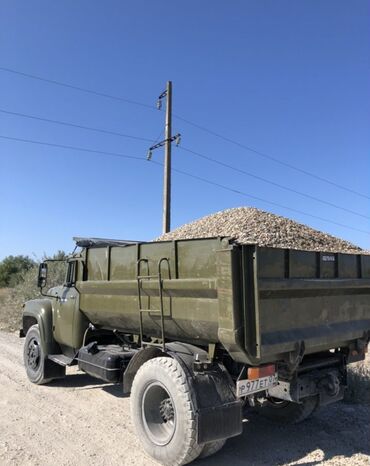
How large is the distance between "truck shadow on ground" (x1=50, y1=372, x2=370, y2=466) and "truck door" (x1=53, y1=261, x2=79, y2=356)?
9.17ft

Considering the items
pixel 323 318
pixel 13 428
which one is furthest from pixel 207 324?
pixel 13 428

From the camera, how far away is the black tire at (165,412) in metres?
4.07

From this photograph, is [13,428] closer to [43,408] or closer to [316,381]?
[43,408]

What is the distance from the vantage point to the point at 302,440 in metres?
4.99

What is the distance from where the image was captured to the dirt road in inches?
176

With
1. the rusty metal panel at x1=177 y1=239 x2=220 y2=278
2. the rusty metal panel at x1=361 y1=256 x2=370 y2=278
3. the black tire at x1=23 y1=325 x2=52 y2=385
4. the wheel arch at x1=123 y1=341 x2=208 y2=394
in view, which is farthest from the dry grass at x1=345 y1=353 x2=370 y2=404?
the black tire at x1=23 y1=325 x2=52 y2=385

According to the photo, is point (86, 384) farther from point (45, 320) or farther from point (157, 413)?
point (157, 413)

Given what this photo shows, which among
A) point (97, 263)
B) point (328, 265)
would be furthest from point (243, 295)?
point (97, 263)

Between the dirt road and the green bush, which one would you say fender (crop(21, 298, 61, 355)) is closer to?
the dirt road

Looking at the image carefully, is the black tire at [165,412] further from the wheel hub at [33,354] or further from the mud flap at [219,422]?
the wheel hub at [33,354]

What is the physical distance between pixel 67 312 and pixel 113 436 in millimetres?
2194

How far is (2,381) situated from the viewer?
301 inches

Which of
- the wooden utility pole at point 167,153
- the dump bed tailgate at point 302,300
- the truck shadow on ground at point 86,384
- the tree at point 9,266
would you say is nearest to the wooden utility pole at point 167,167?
the wooden utility pole at point 167,153

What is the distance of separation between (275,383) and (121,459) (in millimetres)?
1710
